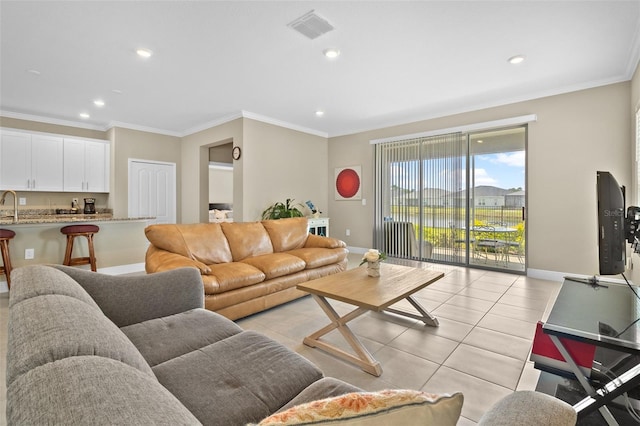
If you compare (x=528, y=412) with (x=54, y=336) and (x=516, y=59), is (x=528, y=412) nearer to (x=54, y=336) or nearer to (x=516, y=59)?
(x=54, y=336)

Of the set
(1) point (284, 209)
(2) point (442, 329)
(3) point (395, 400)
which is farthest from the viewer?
(1) point (284, 209)

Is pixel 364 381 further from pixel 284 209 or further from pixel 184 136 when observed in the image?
pixel 184 136

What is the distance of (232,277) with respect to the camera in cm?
272

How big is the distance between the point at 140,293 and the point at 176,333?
0.41 meters

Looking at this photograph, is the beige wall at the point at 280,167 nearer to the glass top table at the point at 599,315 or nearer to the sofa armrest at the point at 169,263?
the sofa armrest at the point at 169,263

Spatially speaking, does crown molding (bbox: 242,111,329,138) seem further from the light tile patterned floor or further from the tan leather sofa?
the light tile patterned floor

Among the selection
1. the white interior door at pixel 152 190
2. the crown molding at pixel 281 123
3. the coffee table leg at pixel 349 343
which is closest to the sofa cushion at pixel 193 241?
the coffee table leg at pixel 349 343

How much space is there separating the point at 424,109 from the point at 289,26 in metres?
3.14

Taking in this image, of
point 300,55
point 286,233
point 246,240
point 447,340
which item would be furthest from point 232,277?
point 300,55

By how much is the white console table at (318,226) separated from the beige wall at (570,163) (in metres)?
3.39

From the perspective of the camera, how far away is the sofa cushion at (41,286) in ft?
3.43

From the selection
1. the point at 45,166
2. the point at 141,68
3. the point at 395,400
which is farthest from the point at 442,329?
the point at 45,166

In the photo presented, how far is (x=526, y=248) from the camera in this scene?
4473mm

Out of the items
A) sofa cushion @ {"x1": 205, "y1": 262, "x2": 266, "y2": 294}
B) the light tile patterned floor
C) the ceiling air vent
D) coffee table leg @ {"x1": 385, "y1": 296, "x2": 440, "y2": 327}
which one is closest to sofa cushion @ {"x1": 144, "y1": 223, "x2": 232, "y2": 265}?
sofa cushion @ {"x1": 205, "y1": 262, "x2": 266, "y2": 294}
